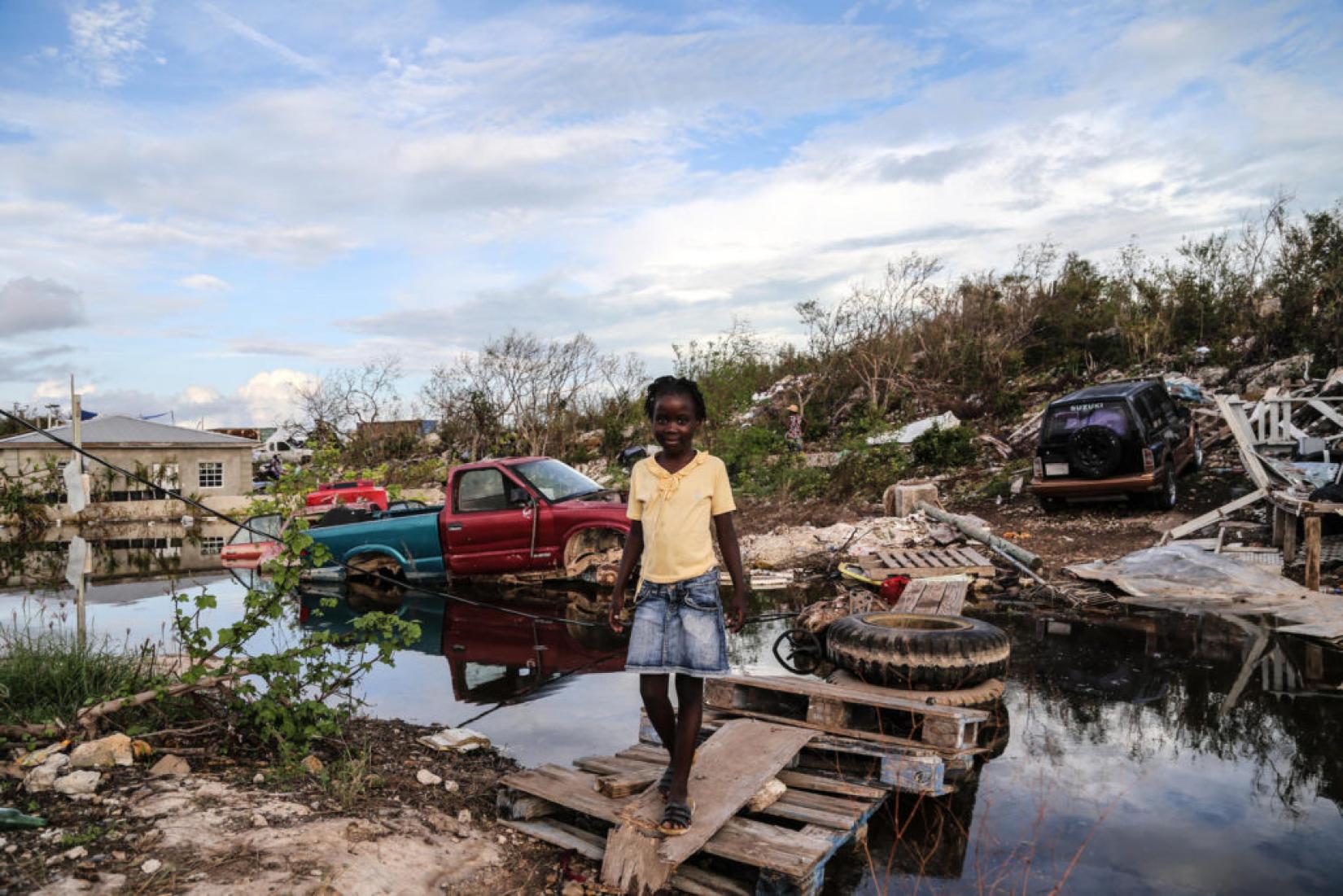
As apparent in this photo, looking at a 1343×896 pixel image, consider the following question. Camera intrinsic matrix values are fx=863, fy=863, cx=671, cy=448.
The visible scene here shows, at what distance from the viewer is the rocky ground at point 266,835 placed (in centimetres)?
309

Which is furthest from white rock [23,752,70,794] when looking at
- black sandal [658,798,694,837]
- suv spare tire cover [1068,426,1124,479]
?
suv spare tire cover [1068,426,1124,479]

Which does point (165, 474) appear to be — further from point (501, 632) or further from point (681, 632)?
point (681, 632)

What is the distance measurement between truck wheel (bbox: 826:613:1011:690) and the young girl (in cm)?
214

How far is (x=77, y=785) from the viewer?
12.2ft

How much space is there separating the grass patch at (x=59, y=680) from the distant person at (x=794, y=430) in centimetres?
1817

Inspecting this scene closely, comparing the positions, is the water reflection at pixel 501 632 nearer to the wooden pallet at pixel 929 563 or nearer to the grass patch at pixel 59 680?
the grass patch at pixel 59 680

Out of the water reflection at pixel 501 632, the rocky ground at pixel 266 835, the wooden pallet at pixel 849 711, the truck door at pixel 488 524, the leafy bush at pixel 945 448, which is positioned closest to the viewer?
the rocky ground at pixel 266 835

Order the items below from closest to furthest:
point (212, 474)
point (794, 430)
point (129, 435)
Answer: point (794, 430) → point (129, 435) → point (212, 474)

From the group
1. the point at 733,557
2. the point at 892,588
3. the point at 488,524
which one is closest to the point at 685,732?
the point at 733,557

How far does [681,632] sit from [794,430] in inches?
783

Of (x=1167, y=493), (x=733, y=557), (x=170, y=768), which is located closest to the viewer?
(x=733, y=557)

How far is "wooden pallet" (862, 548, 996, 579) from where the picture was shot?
382 inches

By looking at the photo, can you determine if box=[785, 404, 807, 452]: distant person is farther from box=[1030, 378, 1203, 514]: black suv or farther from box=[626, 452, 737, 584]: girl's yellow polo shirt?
box=[626, 452, 737, 584]: girl's yellow polo shirt

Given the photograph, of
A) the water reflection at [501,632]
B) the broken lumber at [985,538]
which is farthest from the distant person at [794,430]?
the water reflection at [501,632]
